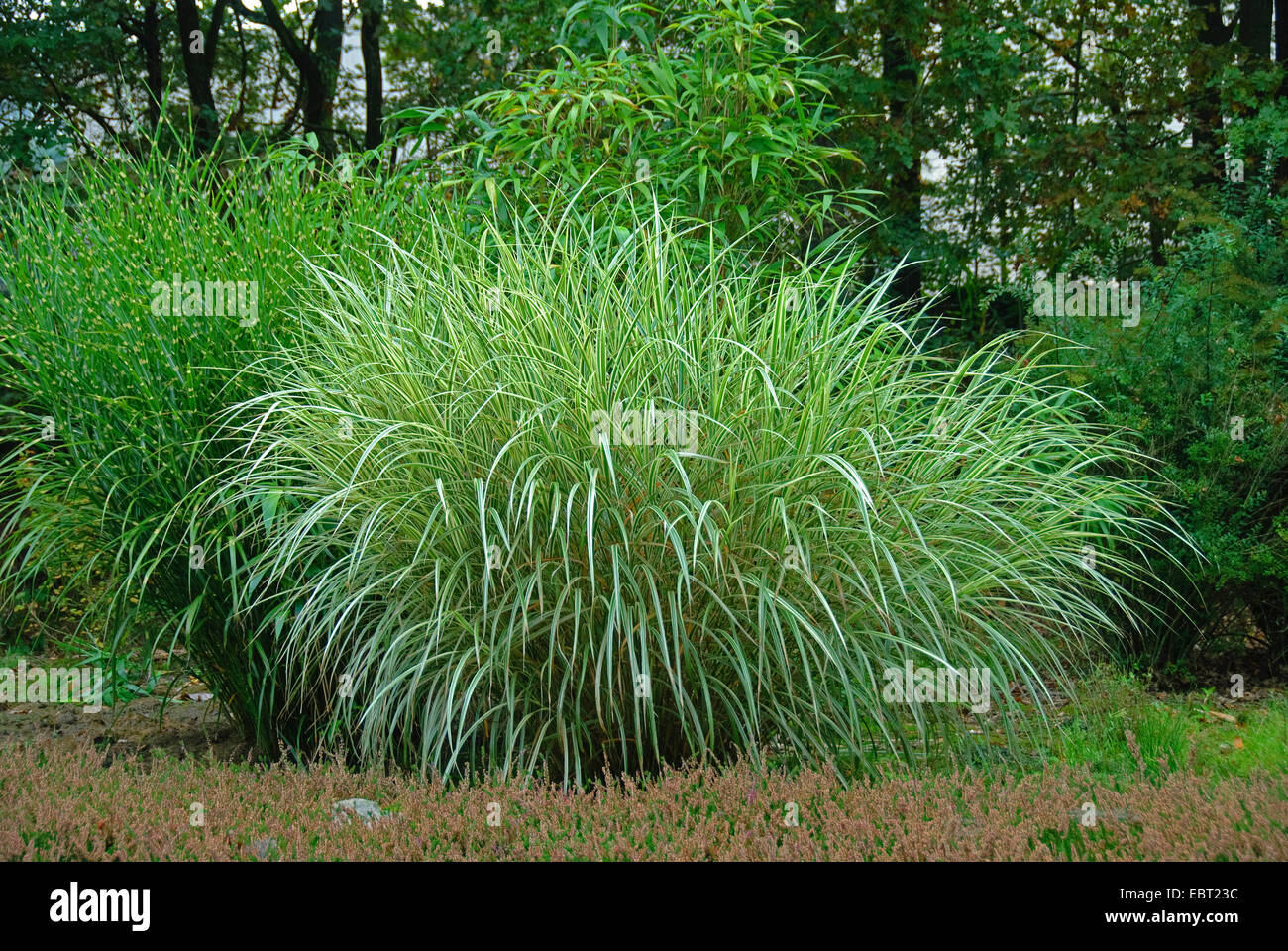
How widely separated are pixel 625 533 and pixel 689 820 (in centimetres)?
76

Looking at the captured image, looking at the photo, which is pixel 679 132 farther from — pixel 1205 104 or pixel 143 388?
pixel 1205 104

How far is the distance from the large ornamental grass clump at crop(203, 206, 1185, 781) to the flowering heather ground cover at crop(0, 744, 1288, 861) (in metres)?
0.22

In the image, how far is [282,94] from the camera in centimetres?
1248

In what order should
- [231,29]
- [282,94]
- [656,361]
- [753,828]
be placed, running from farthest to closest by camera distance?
[282,94], [231,29], [656,361], [753,828]

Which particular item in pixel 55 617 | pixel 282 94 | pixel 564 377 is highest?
pixel 282 94

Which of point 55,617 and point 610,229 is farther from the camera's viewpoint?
point 55,617

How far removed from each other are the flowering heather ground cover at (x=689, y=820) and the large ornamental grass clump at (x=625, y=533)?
223mm

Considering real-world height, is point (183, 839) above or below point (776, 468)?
below

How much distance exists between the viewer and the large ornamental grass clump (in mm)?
2889

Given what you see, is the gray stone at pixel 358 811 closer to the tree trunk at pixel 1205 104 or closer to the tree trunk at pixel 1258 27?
the tree trunk at pixel 1205 104

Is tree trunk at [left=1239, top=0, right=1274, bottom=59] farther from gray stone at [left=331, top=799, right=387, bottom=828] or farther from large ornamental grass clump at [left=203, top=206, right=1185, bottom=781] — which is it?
gray stone at [left=331, top=799, right=387, bottom=828]

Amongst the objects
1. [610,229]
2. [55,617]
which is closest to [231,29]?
[55,617]
